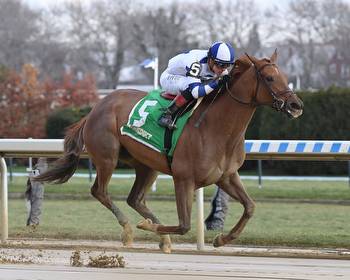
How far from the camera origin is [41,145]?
34.1ft

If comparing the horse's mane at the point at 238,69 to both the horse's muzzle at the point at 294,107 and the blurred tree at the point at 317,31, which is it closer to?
the horse's muzzle at the point at 294,107

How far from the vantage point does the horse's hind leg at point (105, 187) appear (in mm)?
8984

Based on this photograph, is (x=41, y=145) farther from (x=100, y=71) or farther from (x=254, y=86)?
(x=100, y=71)

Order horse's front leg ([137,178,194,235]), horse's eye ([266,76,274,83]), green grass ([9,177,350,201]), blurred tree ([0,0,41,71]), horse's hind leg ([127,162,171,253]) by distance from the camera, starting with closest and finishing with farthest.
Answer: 1. horse's eye ([266,76,274,83])
2. horse's front leg ([137,178,194,235])
3. horse's hind leg ([127,162,171,253])
4. green grass ([9,177,350,201])
5. blurred tree ([0,0,41,71])

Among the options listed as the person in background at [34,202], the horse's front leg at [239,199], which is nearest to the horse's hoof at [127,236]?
the horse's front leg at [239,199]

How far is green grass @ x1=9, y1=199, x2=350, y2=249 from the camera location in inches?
411

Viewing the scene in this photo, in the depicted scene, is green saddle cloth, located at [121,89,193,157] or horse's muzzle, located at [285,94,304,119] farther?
green saddle cloth, located at [121,89,193,157]

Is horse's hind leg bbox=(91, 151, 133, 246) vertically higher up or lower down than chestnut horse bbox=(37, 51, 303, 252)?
lower down

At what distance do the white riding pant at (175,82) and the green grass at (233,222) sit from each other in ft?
7.86

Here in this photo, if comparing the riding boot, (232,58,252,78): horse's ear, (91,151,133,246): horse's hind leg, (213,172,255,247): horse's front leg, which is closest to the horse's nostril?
(232,58,252,78): horse's ear

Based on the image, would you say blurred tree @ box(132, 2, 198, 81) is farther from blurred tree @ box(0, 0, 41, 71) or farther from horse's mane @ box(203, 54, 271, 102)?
horse's mane @ box(203, 54, 271, 102)

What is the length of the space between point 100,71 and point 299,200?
1759 inches

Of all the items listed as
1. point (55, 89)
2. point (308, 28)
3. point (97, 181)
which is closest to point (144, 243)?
point (97, 181)

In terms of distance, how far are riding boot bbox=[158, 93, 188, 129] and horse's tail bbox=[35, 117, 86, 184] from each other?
4.52ft
